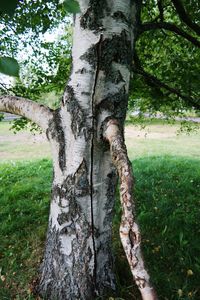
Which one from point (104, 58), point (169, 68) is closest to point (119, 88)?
point (104, 58)

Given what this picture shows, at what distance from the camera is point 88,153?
7.48ft

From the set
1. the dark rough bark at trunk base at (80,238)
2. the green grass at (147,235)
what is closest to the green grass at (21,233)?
the green grass at (147,235)

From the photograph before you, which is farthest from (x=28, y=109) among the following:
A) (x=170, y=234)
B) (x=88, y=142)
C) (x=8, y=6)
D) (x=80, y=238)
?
(x=170, y=234)

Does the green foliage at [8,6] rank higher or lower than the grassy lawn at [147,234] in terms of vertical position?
higher

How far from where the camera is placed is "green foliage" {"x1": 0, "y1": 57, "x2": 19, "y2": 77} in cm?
66

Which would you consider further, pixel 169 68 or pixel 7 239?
pixel 169 68

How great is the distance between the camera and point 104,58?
2.20m

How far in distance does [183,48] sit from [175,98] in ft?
2.89

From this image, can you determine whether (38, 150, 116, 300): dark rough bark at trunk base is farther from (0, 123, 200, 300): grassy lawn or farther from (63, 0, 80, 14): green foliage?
(63, 0, 80, 14): green foliage

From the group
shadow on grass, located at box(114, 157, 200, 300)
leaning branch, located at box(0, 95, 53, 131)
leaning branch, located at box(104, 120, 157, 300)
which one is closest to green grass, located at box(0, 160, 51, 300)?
shadow on grass, located at box(114, 157, 200, 300)

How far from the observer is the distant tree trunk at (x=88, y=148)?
220 cm

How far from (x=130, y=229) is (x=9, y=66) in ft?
3.33

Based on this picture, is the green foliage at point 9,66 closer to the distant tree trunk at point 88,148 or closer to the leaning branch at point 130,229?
the leaning branch at point 130,229

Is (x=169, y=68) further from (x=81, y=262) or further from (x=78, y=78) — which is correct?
(x=81, y=262)
